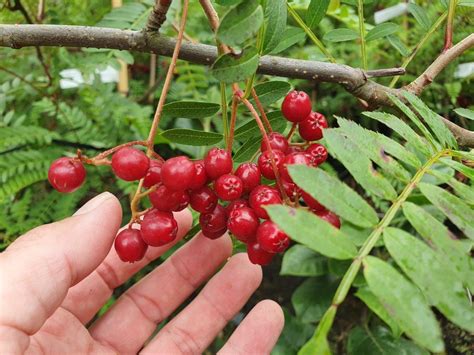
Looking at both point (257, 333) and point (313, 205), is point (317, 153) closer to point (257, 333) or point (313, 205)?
point (313, 205)

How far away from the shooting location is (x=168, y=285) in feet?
5.05

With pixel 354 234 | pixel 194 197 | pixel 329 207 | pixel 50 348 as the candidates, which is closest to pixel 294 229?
pixel 329 207

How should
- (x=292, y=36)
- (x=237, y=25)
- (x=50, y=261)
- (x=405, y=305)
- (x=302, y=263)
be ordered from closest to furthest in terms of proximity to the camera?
(x=405, y=305) < (x=237, y=25) < (x=50, y=261) < (x=292, y=36) < (x=302, y=263)

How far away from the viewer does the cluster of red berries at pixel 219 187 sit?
765 mm

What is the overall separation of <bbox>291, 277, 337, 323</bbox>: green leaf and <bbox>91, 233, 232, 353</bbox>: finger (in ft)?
0.94

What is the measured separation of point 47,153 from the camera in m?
1.77

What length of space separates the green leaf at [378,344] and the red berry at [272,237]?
36.0 inches

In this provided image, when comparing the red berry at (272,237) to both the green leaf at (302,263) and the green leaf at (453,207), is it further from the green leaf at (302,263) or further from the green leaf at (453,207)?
the green leaf at (302,263)

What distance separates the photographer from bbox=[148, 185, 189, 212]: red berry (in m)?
0.81

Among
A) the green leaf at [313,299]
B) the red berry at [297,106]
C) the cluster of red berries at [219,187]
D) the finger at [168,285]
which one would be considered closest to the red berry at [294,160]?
the cluster of red berries at [219,187]

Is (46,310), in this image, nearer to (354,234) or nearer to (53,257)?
(53,257)

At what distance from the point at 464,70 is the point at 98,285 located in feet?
4.88

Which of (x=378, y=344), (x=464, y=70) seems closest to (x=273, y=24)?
(x=378, y=344)

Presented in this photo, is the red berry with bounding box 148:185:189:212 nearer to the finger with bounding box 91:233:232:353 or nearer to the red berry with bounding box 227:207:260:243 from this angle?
the red berry with bounding box 227:207:260:243
